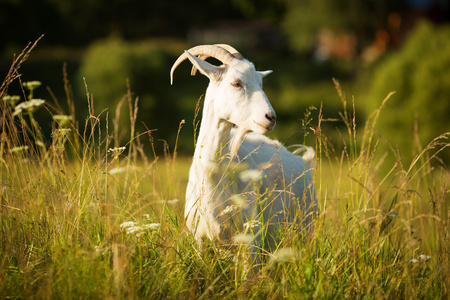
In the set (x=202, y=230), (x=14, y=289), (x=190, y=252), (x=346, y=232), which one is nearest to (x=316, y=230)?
(x=346, y=232)

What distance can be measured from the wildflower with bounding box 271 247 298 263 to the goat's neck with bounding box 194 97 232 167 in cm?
113

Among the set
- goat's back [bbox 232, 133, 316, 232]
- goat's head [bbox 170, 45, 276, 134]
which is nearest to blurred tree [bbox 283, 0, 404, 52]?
goat's back [bbox 232, 133, 316, 232]

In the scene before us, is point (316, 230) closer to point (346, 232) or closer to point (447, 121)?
point (346, 232)

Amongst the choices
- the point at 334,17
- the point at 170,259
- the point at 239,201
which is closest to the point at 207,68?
the point at 239,201

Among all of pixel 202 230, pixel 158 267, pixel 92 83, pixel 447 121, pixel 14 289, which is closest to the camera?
pixel 14 289

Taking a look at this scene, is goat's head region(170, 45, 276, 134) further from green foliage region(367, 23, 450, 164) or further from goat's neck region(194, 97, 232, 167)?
green foliage region(367, 23, 450, 164)

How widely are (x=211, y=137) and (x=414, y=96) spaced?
55.5 feet

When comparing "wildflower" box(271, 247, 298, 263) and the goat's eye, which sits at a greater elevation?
the goat's eye

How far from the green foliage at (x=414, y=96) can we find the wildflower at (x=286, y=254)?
54.6ft

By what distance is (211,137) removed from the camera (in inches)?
171

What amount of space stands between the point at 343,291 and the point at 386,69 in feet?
59.9

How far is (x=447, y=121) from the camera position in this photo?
19484 mm

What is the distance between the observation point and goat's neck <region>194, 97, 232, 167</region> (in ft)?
14.2

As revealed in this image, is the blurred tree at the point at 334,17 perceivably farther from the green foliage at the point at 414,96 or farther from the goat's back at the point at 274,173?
the goat's back at the point at 274,173
